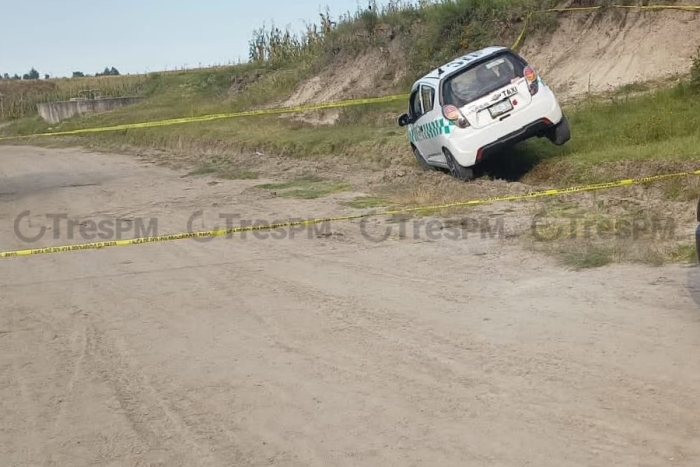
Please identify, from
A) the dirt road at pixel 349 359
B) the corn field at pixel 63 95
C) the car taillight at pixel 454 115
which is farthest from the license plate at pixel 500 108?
the corn field at pixel 63 95

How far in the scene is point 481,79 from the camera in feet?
43.5

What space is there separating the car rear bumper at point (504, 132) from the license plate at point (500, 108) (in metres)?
0.12

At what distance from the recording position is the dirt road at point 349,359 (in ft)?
16.4

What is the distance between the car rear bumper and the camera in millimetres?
12961

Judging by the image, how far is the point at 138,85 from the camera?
162 ft

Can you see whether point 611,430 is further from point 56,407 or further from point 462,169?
point 462,169

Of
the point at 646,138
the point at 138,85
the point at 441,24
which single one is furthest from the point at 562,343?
the point at 138,85

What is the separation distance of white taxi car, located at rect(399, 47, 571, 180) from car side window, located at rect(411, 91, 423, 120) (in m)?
0.79

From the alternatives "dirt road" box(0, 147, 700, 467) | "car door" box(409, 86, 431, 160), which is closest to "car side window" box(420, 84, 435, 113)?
"car door" box(409, 86, 431, 160)

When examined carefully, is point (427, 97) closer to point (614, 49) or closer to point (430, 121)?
point (430, 121)

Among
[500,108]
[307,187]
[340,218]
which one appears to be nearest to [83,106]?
[307,187]

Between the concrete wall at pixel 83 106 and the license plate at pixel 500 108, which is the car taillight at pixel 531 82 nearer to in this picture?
the license plate at pixel 500 108

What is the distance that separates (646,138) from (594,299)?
7.59 meters

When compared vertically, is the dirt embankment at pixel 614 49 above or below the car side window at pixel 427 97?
above
